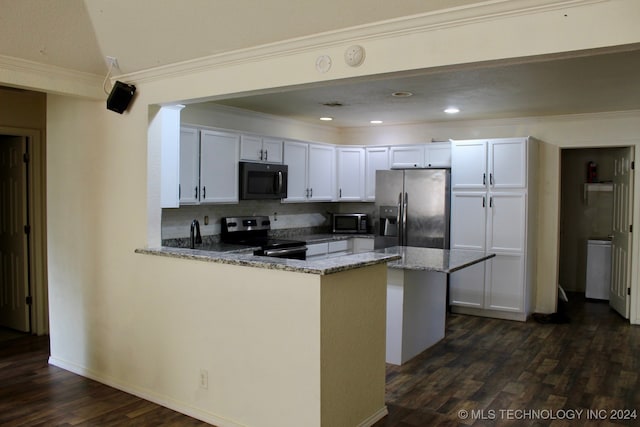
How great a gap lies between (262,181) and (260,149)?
1.13 ft

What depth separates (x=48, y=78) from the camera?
10.9 feet

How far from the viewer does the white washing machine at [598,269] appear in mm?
6844

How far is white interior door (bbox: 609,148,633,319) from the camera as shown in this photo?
5.73 m

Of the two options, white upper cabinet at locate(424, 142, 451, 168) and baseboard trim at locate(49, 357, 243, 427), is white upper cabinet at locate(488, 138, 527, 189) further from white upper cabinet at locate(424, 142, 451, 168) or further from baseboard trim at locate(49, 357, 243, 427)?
baseboard trim at locate(49, 357, 243, 427)

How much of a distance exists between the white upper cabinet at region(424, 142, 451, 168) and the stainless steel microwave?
5.90 ft

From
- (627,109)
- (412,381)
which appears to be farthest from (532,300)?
(412,381)

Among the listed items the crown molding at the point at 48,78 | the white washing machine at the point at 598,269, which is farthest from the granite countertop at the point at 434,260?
the white washing machine at the point at 598,269

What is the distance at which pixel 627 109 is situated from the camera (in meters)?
5.40

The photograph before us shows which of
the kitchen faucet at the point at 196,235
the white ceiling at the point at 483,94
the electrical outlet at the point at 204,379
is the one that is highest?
the white ceiling at the point at 483,94

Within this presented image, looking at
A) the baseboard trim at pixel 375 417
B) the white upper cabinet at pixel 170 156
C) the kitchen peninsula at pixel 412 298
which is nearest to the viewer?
the baseboard trim at pixel 375 417

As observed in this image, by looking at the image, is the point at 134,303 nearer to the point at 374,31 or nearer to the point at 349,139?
the point at 374,31

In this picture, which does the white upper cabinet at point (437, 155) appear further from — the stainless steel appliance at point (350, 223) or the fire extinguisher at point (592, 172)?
the fire extinguisher at point (592, 172)

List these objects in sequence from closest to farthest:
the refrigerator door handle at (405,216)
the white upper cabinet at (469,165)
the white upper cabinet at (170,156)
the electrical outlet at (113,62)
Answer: the electrical outlet at (113,62)
the white upper cabinet at (170,156)
the white upper cabinet at (469,165)
the refrigerator door handle at (405,216)

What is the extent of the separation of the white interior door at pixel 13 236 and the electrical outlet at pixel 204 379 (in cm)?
281
